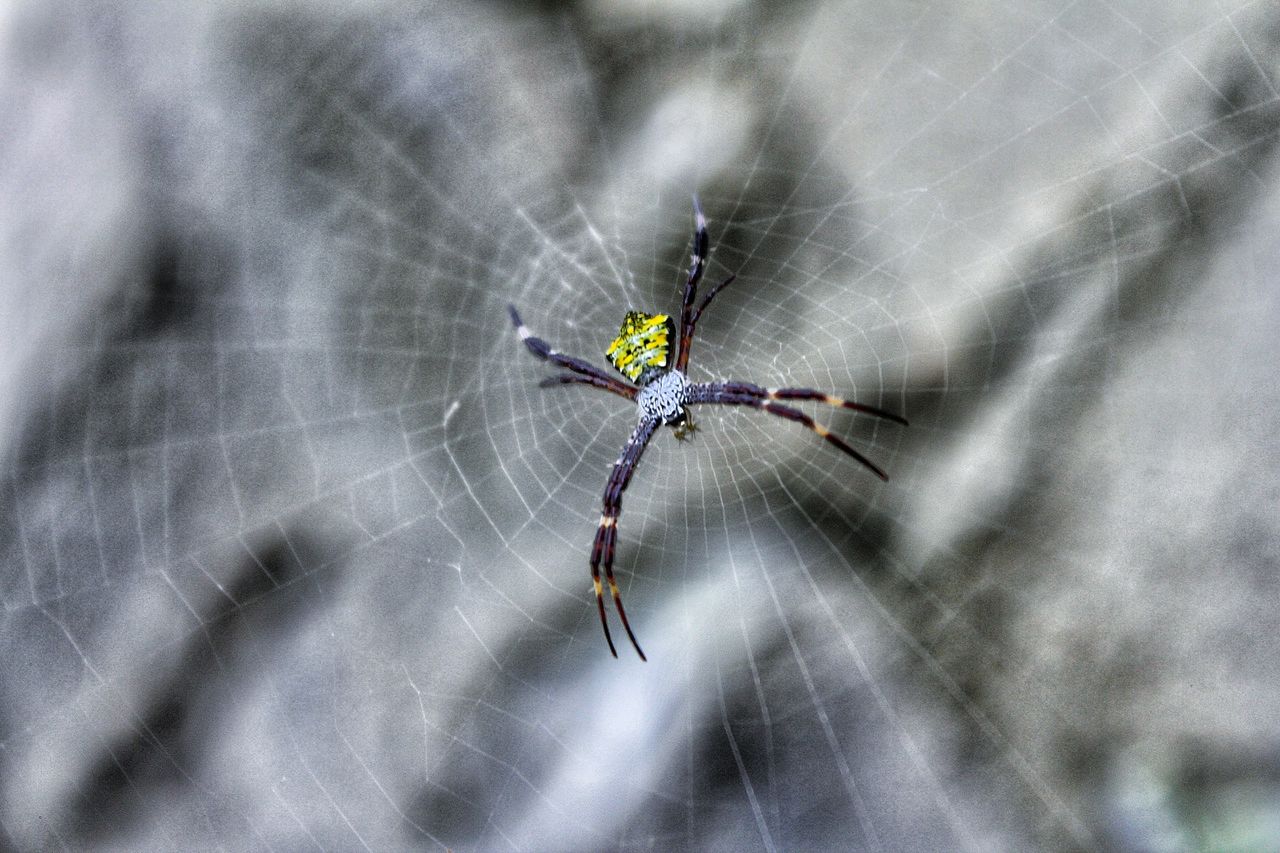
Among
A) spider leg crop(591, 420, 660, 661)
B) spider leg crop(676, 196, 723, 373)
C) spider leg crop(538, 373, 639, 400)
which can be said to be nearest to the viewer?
spider leg crop(676, 196, 723, 373)

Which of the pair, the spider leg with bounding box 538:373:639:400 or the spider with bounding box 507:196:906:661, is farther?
the spider leg with bounding box 538:373:639:400

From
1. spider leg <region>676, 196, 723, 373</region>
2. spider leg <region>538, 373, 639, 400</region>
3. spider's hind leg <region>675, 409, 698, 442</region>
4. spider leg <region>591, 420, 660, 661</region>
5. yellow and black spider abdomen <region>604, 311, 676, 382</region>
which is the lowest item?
spider leg <region>591, 420, 660, 661</region>

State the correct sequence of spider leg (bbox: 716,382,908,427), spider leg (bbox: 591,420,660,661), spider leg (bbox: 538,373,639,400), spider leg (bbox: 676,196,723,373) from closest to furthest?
spider leg (bbox: 716,382,908,427) < spider leg (bbox: 676,196,723,373) < spider leg (bbox: 591,420,660,661) < spider leg (bbox: 538,373,639,400)

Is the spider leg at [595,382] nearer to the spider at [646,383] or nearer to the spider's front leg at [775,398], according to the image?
the spider at [646,383]

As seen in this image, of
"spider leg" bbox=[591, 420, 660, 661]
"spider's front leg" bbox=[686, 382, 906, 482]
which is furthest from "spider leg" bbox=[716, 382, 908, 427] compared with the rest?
"spider leg" bbox=[591, 420, 660, 661]

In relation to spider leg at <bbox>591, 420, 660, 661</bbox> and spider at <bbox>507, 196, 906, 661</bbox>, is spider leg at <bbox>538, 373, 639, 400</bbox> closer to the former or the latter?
spider at <bbox>507, 196, 906, 661</bbox>
